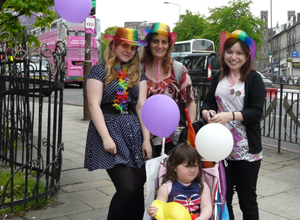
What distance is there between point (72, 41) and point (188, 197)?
21.4m

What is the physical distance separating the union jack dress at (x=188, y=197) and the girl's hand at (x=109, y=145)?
20.2 inches

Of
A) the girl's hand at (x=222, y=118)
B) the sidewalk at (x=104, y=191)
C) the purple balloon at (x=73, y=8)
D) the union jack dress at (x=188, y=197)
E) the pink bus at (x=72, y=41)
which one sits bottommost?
the sidewalk at (x=104, y=191)

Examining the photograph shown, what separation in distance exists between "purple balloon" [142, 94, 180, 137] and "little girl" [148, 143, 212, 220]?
0.19 m

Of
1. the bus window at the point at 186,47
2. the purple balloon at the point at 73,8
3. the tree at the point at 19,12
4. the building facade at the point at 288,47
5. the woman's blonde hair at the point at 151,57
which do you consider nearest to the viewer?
the woman's blonde hair at the point at 151,57

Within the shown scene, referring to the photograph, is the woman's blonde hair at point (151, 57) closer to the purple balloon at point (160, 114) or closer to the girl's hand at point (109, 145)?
the purple balloon at point (160, 114)

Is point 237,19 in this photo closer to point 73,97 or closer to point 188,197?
point 73,97

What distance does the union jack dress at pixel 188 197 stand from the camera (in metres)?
2.50

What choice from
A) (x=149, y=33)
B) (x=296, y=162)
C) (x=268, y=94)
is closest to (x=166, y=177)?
(x=149, y=33)

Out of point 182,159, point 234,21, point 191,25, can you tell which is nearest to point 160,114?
point 182,159

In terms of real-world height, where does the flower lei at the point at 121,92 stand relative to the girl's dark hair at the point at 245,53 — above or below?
below

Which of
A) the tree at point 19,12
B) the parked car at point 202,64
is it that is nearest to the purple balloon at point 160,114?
the tree at point 19,12

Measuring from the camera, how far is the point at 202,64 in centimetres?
1961

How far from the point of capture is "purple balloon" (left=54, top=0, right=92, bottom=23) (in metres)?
3.24

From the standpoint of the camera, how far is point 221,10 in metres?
35.0
